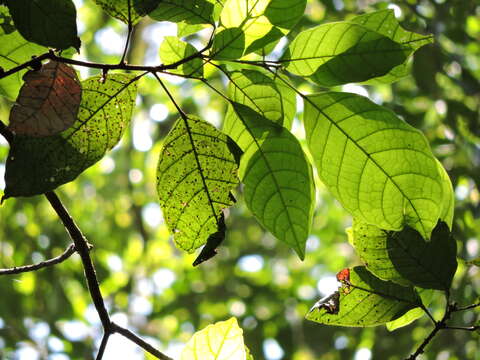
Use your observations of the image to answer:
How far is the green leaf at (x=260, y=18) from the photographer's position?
2.60 ft

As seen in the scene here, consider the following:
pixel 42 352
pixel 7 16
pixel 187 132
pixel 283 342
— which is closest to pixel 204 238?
pixel 187 132

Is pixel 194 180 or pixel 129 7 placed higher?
pixel 129 7

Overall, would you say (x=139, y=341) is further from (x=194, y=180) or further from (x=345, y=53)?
(x=345, y=53)

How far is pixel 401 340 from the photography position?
322cm

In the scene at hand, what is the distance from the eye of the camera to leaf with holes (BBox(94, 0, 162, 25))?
2.48 feet

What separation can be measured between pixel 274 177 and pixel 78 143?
29 cm

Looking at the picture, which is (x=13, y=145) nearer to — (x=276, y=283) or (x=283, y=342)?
(x=283, y=342)

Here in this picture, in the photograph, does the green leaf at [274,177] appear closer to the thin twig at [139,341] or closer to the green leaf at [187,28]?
the green leaf at [187,28]

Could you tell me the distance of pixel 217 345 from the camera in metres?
0.93

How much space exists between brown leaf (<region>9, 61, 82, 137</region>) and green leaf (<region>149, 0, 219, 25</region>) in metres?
0.14

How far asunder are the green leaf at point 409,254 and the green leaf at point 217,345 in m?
0.24

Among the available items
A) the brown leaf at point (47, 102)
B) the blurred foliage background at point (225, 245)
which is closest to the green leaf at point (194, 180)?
the brown leaf at point (47, 102)

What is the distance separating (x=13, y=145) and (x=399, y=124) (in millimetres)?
501

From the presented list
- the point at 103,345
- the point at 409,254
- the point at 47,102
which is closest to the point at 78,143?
the point at 47,102
